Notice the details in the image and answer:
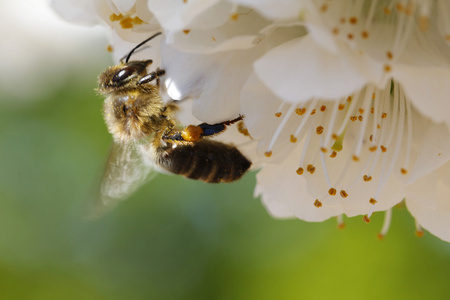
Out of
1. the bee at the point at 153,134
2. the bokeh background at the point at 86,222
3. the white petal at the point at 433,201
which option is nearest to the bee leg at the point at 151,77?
the bee at the point at 153,134

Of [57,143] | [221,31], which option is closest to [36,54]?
[57,143]

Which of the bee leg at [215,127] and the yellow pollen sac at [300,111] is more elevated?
the yellow pollen sac at [300,111]

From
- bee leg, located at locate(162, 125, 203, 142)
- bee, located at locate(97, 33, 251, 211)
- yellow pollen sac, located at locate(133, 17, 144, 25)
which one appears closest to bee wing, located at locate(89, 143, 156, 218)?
bee, located at locate(97, 33, 251, 211)

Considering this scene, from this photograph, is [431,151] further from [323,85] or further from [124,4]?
[124,4]

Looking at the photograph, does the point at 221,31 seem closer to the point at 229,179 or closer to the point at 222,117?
the point at 222,117

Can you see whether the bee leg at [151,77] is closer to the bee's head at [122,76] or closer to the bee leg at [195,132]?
the bee's head at [122,76]
